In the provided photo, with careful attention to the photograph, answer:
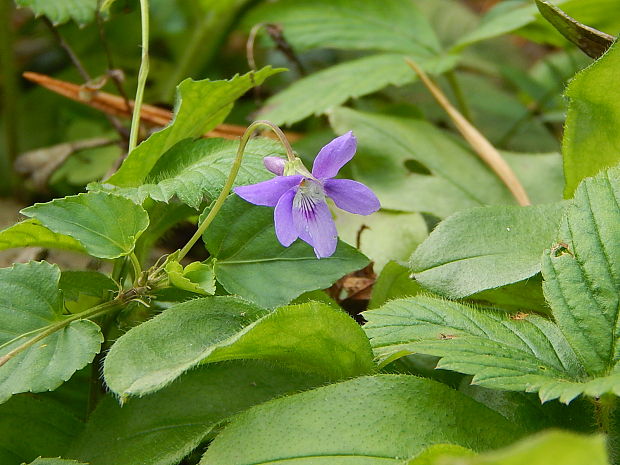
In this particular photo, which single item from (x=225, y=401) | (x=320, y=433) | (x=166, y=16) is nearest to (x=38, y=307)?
(x=225, y=401)

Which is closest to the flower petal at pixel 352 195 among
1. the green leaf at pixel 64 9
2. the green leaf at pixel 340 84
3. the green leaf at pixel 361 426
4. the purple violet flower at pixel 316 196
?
the purple violet flower at pixel 316 196

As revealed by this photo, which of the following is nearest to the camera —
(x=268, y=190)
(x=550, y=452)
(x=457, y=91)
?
(x=550, y=452)

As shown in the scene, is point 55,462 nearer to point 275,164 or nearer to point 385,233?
point 275,164

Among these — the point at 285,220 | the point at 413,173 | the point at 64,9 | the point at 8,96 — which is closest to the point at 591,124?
the point at 413,173

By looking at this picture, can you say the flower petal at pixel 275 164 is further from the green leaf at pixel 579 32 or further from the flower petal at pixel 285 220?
the green leaf at pixel 579 32

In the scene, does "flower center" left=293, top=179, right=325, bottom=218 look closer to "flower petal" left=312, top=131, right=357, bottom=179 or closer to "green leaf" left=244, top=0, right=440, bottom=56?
"flower petal" left=312, top=131, right=357, bottom=179

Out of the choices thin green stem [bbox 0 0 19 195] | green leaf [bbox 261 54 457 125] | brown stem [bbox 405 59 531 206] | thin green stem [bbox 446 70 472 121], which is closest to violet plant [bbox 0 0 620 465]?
brown stem [bbox 405 59 531 206]
